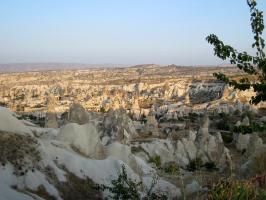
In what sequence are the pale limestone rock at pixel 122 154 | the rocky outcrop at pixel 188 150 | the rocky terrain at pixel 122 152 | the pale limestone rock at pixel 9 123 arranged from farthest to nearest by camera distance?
the rocky outcrop at pixel 188 150, the pale limestone rock at pixel 122 154, the pale limestone rock at pixel 9 123, the rocky terrain at pixel 122 152

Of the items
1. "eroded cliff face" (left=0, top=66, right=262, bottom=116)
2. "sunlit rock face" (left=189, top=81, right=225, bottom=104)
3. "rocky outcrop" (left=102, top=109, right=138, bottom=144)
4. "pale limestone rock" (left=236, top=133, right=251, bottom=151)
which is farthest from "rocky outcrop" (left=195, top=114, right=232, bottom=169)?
"sunlit rock face" (left=189, top=81, right=225, bottom=104)

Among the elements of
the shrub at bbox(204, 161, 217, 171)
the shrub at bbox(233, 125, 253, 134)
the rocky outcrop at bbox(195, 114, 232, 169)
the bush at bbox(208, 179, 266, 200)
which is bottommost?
the shrub at bbox(204, 161, 217, 171)

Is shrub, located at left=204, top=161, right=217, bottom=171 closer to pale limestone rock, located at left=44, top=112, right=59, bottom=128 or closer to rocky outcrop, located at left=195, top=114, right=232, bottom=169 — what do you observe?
rocky outcrop, located at left=195, top=114, right=232, bottom=169

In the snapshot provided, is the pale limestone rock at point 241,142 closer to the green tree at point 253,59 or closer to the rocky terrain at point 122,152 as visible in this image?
the rocky terrain at point 122,152

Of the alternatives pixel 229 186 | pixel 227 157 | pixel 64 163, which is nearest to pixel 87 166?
pixel 64 163

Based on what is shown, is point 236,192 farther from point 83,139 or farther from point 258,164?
point 83,139

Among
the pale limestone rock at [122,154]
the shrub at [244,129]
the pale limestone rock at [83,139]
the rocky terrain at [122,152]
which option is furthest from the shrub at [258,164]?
the pale limestone rock at [83,139]

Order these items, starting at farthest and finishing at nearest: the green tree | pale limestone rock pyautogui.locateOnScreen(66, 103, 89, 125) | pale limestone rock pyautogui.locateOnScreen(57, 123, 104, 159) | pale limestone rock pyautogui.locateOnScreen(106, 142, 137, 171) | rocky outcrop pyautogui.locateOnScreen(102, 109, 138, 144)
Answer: rocky outcrop pyautogui.locateOnScreen(102, 109, 138, 144), pale limestone rock pyautogui.locateOnScreen(66, 103, 89, 125), pale limestone rock pyautogui.locateOnScreen(106, 142, 137, 171), pale limestone rock pyautogui.locateOnScreen(57, 123, 104, 159), the green tree

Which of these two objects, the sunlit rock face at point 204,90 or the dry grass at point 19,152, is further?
the sunlit rock face at point 204,90

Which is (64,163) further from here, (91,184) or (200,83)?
(200,83)

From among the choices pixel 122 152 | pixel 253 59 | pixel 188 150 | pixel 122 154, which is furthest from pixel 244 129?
pixel 188 150
